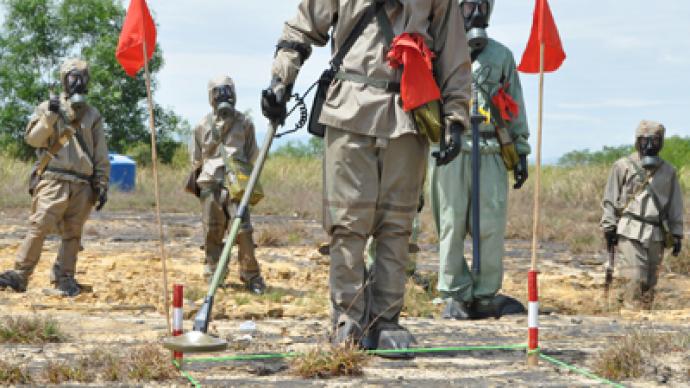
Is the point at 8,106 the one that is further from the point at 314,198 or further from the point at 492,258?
the point at 492,258

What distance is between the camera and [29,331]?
6.68m

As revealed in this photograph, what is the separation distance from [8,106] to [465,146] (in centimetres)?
3998

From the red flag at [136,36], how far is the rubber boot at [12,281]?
3.00 m

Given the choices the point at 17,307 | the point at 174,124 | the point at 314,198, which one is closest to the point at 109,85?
the point at 174,124

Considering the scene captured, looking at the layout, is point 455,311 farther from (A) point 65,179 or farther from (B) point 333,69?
(A) point 65,179

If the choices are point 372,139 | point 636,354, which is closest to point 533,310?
point 636,354

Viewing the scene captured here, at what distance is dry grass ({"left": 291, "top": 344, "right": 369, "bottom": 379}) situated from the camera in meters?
5.63

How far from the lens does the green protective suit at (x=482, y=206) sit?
866cm

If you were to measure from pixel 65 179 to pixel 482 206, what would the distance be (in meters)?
3.92

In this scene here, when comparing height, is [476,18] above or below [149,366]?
above

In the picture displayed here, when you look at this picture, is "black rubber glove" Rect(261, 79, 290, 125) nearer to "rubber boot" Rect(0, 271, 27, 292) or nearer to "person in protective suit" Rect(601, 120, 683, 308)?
"rubber boot" Rect(0, 271, 27, 292)

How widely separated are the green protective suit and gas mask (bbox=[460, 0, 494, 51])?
0.16 meters

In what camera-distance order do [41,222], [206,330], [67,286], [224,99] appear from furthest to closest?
[224,99], [67,286], [41,222], [206,330]

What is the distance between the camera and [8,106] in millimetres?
45594
